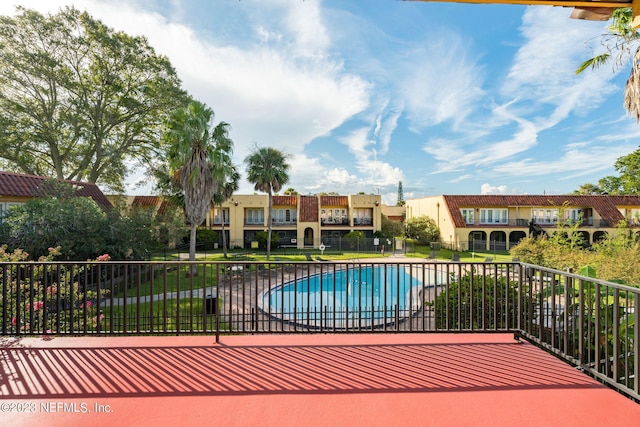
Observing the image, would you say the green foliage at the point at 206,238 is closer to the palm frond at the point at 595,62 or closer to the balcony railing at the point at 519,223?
the balcony railing at the point at 519,223

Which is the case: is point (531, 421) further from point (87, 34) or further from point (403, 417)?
point (87, 34)

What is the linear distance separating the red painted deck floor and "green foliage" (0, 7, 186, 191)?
20501 millimetres

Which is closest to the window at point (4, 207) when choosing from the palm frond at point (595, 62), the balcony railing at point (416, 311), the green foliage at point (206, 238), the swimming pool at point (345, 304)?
the balcony railing at point (416, 311)

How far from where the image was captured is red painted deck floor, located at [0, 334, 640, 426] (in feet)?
8.15

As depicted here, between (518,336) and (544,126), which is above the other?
(544,126)

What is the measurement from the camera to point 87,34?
18.8 meters

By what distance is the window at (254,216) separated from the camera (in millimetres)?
32144

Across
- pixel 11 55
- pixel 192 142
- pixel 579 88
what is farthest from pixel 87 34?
pixel 579 88

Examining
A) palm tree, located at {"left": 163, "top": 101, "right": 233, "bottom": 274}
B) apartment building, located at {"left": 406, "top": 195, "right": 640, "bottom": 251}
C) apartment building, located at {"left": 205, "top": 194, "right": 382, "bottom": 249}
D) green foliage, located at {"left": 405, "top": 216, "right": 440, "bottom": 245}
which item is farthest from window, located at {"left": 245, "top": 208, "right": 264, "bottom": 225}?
apartment building, located at {"left": 406, "top": 195, "right": 640, "bottom": 251}

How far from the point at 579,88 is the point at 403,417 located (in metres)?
17.5

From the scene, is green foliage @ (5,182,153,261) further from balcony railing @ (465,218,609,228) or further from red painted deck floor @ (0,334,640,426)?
balcony railing @ (465,218,609,228)

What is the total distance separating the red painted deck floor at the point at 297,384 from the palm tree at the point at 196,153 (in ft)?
41.3

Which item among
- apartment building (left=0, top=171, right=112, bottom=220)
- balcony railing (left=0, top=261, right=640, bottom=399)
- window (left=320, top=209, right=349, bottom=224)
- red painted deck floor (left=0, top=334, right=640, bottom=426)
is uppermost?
apartment building (left=0, top=171, right=112, bottom=220)

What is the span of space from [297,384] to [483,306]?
274cm
